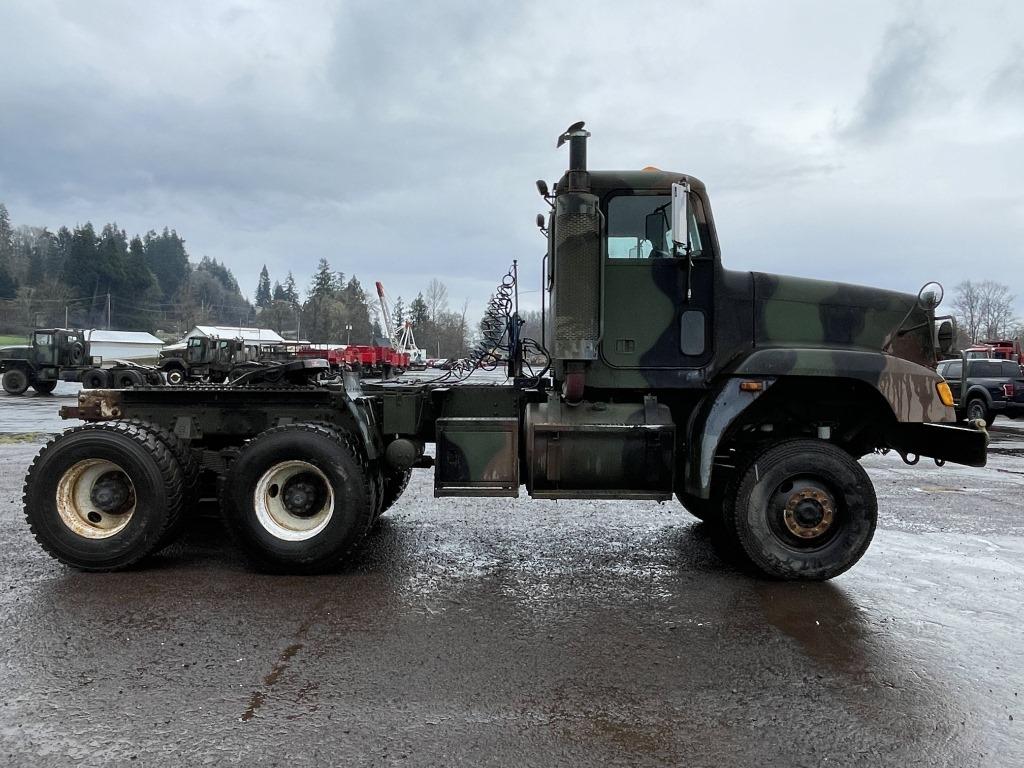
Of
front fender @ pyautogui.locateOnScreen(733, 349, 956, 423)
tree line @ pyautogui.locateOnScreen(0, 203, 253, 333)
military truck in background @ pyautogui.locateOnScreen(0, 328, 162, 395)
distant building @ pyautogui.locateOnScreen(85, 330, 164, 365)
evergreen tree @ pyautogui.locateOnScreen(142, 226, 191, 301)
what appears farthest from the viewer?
evergreen tree @ pyautogui.locateOnScreen(142, 226, 191, 301)

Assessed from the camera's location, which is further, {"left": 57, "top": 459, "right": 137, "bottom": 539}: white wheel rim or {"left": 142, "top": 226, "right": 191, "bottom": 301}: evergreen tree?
{"left": 142, "top": 226, "right": 191, "bottom": 301}: evergreen tree

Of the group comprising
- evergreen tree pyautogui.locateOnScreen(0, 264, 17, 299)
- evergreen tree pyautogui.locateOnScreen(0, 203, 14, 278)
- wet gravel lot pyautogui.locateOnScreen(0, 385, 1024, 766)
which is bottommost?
wet gravel lot pyautogui.locateOnScreen(0, 385, 1024, 766)

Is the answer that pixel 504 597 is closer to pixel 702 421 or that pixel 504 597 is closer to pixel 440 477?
pixel 440 477

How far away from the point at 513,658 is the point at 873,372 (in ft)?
10.7

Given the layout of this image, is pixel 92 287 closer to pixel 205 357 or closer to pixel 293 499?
pixel 205 357

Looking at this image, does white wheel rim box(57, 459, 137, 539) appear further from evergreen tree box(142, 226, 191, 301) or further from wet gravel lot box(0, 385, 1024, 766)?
evergreen tree box(142, 226, 191, 301)

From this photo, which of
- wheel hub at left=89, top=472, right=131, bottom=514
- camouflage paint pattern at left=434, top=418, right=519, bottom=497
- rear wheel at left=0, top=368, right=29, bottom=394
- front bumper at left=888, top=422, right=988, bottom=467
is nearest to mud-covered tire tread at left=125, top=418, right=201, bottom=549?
wheel hub at left=89, top=472, right=131, bottom=514

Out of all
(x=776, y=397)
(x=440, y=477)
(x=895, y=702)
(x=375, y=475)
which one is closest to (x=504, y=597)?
(x=440, y=477)

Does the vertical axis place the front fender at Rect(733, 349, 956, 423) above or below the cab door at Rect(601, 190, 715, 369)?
below

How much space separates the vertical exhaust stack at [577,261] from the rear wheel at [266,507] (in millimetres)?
1805

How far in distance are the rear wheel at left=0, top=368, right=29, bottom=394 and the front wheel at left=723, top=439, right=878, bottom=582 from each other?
95.6ft

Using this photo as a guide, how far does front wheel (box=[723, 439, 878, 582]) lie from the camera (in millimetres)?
4930

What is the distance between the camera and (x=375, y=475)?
5.48 meters

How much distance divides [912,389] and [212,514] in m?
6.11
